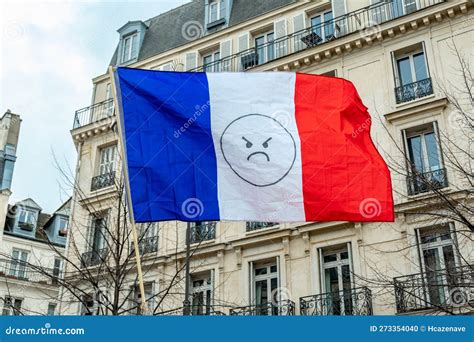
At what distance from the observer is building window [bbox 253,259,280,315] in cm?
1795

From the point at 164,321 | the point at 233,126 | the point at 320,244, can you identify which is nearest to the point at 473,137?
the point at 320,244

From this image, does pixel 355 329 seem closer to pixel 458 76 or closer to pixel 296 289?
pixel 296 289

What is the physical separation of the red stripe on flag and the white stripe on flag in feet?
0.56

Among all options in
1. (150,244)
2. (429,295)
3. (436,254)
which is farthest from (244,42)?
(429,295)

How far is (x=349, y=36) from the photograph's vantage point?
1992 cm

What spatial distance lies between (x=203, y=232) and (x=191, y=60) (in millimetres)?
7821

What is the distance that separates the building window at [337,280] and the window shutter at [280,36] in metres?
8.01

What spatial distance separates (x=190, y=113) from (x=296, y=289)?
1024 centimetres

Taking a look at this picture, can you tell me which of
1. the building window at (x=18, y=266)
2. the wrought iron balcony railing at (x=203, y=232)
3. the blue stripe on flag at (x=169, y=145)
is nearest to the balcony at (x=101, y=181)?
the wrought iron balcony railing at (x=203, y=232)

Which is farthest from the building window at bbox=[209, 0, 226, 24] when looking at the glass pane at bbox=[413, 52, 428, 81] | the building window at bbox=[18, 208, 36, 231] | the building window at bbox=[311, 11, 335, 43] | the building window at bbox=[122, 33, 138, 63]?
the building window at bbox=[18, 208, 36, 231]

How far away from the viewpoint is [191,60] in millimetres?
24328

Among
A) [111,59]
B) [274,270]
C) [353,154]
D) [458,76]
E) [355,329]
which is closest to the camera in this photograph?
[355,329]

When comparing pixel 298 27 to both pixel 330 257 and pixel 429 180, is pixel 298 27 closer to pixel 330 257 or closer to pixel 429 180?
pixel 429 180

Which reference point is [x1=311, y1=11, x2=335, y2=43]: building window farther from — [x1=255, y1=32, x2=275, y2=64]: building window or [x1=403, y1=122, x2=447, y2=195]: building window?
[x1=403, y1=122, x2=447, y2=195]: building window
